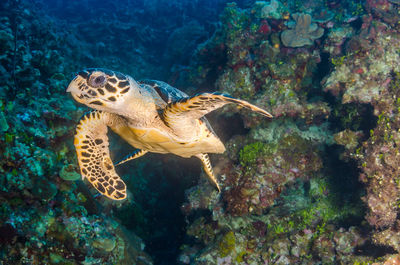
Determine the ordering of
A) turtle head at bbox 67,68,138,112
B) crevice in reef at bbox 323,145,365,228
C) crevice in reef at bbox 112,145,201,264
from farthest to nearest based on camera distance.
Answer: crevice in reef at bbox 112,145,201,264 → crevice in reef at bbox 323,145,365,228 → turtle head at bbox 67,68,138,112

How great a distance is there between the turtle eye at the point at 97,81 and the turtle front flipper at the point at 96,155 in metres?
0.92

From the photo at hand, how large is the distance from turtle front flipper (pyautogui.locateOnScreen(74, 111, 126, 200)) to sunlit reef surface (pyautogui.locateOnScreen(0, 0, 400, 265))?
0.47 metres

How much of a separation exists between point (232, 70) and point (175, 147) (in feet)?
10.3

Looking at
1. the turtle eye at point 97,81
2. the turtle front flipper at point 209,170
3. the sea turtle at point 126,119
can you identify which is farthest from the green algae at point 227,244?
the turtle eye at point 97,81

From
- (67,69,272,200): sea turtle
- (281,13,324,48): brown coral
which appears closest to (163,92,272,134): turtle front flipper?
(67,69,272,200): sea turtle

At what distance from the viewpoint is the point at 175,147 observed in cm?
366

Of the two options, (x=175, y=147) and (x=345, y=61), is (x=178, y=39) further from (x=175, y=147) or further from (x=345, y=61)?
(x=175, y=147)

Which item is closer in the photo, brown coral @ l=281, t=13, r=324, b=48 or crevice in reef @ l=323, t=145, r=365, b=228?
crevice in reef @ l=323, t=145, r=365, b=228

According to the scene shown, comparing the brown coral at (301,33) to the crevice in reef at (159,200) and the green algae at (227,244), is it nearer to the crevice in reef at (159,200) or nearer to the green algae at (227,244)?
the crevice in reef at (159,200)

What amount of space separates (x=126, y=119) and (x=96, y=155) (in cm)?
72

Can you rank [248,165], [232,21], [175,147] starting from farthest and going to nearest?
1. [232,21]
2. [248,165]
3. [175,147]

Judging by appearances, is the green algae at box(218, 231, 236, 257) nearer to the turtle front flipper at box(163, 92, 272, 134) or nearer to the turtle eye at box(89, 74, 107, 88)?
the turtle front flipper at box(163, 92, 272, 134)

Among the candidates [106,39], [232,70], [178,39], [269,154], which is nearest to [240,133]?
[269,154]

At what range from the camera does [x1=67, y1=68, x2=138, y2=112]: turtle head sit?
2.36 m
